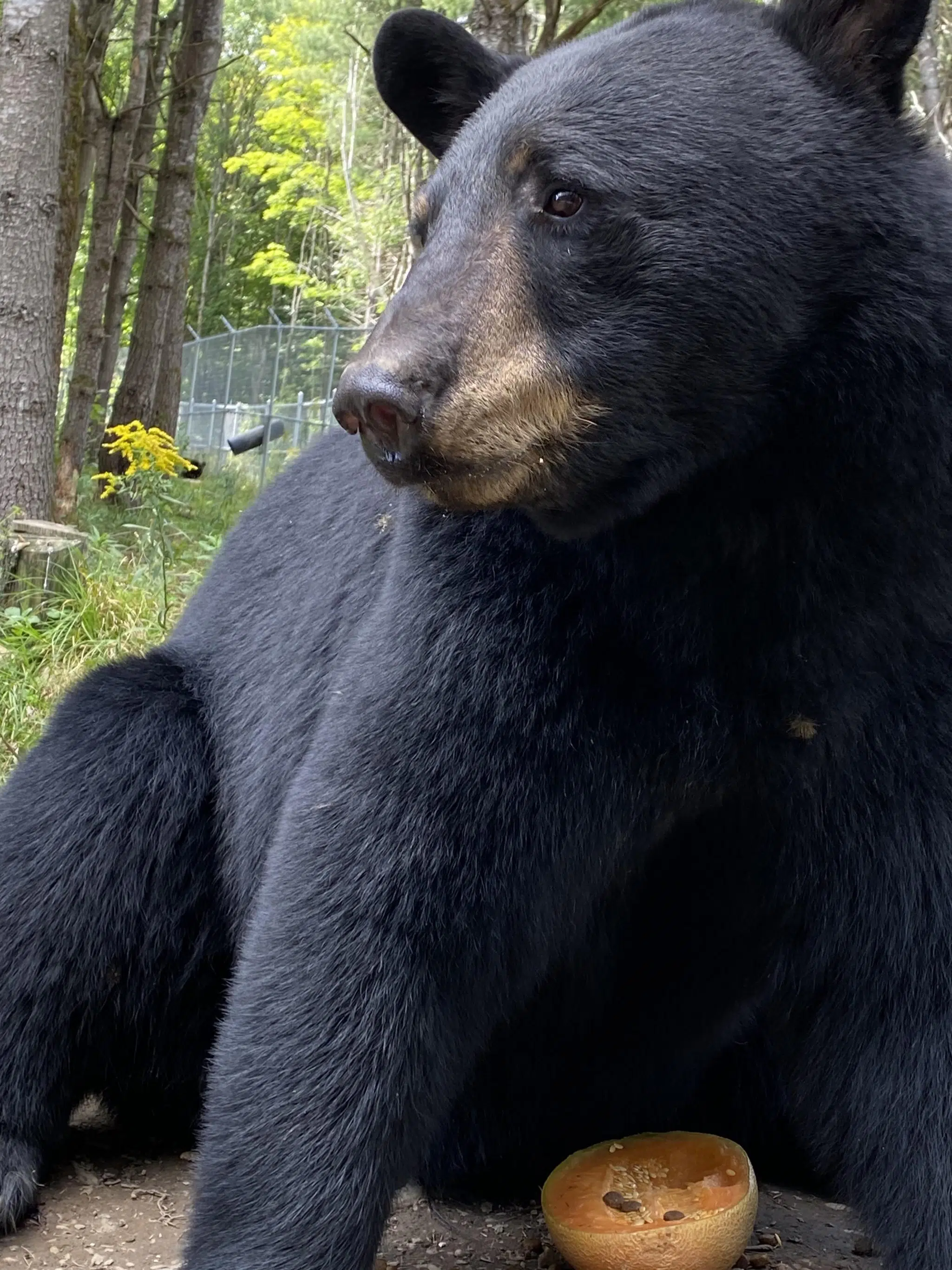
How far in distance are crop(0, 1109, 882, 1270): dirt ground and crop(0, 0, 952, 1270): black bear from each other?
18.0 inches

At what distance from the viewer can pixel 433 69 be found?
2945mm

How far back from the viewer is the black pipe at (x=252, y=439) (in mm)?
19766

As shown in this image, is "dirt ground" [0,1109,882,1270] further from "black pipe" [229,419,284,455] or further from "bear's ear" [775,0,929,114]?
"black pipe" [229,419,284,455]

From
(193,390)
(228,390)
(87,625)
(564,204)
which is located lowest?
(87,625)

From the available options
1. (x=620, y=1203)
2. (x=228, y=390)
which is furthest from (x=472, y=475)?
(x=228, y=390)

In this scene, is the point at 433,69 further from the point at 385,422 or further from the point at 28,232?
the point at 28,232

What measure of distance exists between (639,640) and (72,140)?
9463 mm

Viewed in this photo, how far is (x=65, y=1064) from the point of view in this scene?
342cm

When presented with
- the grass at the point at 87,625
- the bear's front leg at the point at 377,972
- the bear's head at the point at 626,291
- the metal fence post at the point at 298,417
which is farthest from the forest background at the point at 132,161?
the metal fence post at the point at 298,417

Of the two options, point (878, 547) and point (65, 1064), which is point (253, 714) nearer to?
point (65, 1064)

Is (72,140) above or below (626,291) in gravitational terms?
above

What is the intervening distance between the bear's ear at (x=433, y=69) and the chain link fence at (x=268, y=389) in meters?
17.2

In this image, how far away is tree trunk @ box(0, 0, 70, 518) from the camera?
7.54 metres

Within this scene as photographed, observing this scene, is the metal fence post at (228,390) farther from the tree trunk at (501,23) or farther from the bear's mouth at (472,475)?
the bear's mouth at (472,475)
